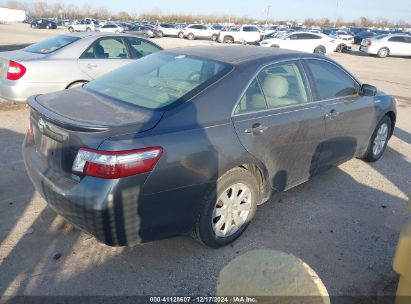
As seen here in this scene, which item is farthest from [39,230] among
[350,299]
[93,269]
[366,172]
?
[366,172]

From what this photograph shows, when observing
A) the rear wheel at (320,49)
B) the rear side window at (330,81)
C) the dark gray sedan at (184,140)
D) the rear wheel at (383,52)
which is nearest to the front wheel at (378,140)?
the rear side window at (330,81)

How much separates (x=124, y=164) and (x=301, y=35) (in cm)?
2270

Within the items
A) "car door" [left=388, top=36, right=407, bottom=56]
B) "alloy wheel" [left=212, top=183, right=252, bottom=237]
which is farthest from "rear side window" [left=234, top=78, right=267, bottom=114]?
"car door" [left=388, top=36, right=407, bottom=56]

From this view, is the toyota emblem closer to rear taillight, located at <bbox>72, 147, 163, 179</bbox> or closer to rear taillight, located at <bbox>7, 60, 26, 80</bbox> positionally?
rear taillight, located at <bbox>72, 147, 163, 179</bbox>

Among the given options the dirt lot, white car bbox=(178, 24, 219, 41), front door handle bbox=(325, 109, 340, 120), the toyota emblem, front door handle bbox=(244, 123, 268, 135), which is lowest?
white car bbox=(178, 24, 219, 41)

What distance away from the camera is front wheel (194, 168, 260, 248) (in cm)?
279

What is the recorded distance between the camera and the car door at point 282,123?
117 inches

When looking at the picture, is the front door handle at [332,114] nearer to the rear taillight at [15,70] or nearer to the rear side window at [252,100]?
the rear side window at [252,100]

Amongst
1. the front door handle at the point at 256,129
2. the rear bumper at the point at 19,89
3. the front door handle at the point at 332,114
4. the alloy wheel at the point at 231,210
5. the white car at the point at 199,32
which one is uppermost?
the front door handle at the point at 256,129

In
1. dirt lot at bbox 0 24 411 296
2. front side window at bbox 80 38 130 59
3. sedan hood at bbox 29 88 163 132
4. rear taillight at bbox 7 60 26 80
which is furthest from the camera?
front side window at bbox 80 38 130 59

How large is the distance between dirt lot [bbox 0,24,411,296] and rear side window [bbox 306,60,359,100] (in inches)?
44.7

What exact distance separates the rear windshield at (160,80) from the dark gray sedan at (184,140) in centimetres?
1

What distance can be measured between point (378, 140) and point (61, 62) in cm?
528

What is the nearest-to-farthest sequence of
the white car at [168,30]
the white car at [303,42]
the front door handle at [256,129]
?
the front door handle at [256,129] < the white car at [303,42] < the white car at [168,30]
